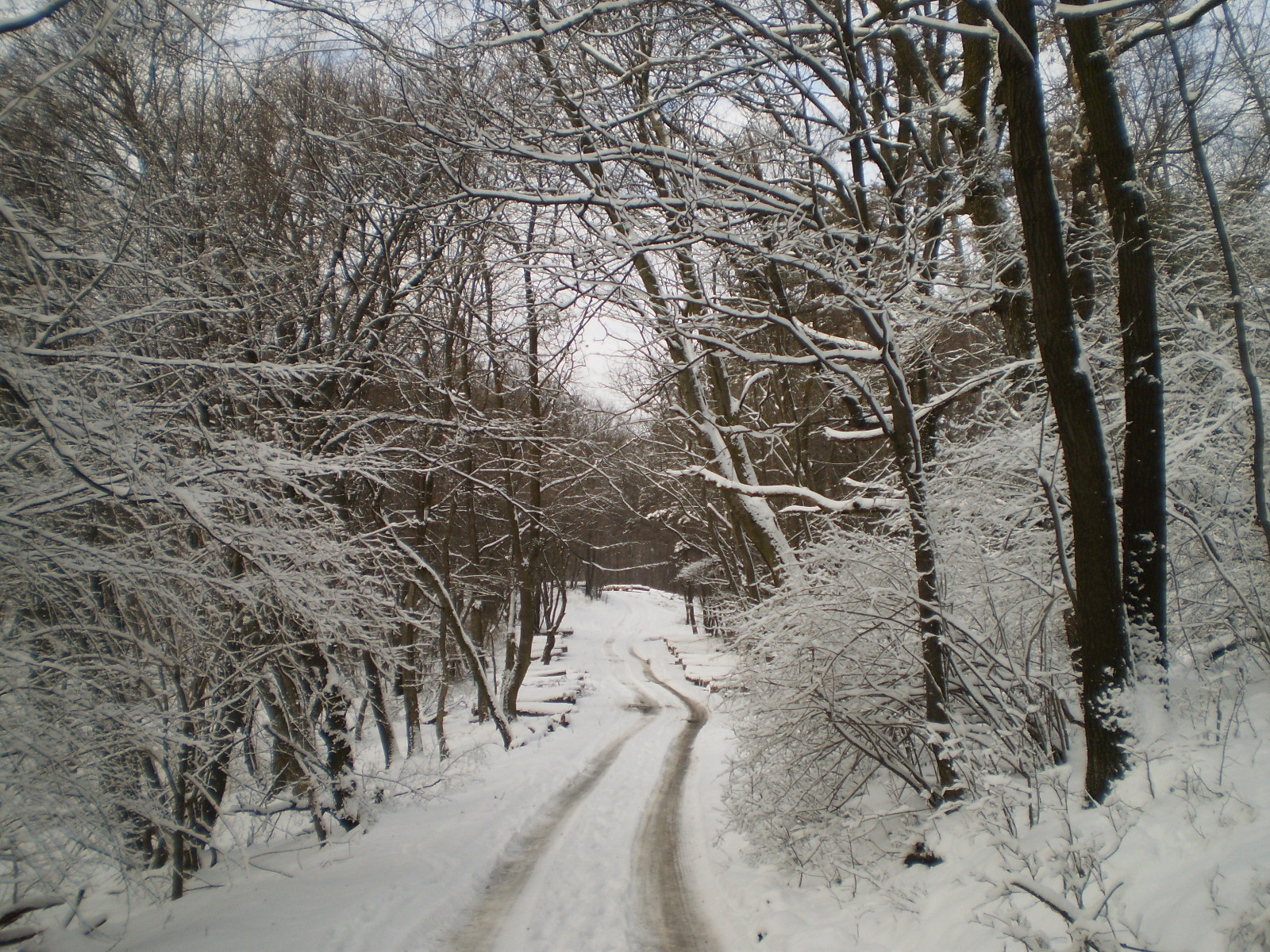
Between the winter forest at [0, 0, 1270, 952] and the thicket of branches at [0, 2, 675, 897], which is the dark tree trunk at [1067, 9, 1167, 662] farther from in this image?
the thicket of branches at [0, 2, 675, 897]

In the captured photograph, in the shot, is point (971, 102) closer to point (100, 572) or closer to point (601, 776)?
point (100, 572)

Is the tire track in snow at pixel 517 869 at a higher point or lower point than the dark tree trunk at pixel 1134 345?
lower

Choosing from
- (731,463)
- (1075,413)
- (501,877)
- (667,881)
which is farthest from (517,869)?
(1075,413)

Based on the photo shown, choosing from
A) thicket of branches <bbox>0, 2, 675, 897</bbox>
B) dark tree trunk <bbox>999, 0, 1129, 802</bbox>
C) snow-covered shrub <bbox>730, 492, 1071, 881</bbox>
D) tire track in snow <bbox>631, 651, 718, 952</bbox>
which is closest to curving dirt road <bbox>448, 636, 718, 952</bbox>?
tire track in snow <bbox>631, 651, 718, 952</bbox>

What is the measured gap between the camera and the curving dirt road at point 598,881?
16.9ft

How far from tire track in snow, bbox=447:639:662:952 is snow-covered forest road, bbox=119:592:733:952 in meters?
0.02

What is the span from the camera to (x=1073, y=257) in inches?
219

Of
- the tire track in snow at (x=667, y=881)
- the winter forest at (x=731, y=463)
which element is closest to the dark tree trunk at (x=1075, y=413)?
the winter forest at (x=731, y=463)

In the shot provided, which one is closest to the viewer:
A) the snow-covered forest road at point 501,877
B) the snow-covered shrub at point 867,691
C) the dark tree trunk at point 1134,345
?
the dark tree trunk at point 1134,345

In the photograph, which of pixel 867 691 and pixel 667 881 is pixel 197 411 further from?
pixel 667 881

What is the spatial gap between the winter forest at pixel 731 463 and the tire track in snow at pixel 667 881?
6cm

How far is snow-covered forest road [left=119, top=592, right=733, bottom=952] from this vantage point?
5.06 metres

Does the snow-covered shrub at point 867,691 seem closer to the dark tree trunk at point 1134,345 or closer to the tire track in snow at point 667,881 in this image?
the dark tree trunk at point 1134,345

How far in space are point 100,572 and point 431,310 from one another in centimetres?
610
